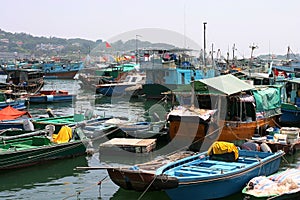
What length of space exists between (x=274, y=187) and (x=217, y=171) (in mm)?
1507

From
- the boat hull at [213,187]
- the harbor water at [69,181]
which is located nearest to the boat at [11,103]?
the harbor water at [69,181]

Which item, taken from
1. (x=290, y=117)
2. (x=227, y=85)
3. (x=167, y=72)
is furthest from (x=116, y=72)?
(x=227, y=85)

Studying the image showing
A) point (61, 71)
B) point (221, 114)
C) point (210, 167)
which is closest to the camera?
point (210, 167)

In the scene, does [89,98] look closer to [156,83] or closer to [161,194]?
[156,83]

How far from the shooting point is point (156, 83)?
36.4 m

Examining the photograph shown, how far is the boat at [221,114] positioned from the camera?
52.9 feet

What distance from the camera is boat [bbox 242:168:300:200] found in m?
10.0

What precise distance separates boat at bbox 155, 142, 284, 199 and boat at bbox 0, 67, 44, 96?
28.5 metres

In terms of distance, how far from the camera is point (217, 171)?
1094cm

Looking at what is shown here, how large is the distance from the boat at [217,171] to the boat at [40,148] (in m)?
5.62

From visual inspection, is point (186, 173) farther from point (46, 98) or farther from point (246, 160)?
point (46, 98)

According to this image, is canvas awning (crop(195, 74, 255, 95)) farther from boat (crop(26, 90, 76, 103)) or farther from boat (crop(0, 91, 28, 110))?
boat (crop(26, 90, 76, 103))

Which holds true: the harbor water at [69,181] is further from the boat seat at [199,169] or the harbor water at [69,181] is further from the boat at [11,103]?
the boat at [11,103]

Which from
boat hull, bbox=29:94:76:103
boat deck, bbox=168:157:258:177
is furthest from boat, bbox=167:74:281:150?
boat hull, bbox=29:94:76:103
